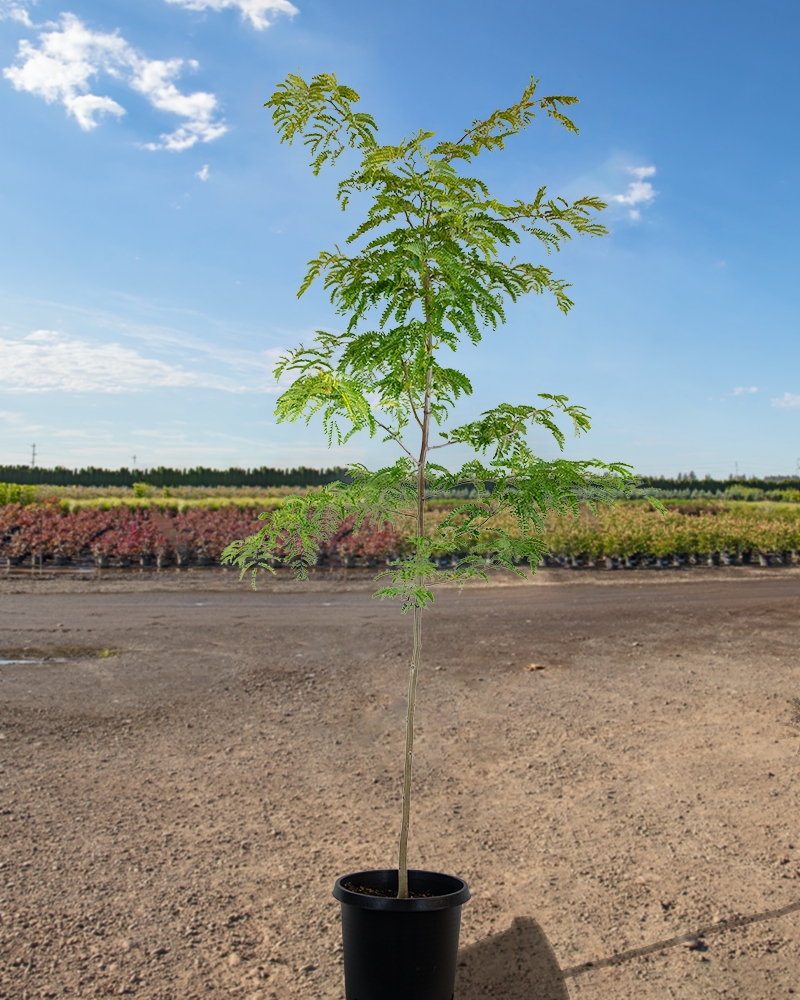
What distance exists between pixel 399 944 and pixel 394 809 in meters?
1.66

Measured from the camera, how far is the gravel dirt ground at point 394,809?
2.88m

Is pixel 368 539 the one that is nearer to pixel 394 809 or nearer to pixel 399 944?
pixel 394 809

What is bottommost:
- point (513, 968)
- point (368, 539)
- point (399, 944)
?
point (513, 968)

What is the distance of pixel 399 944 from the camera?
2.50 metres

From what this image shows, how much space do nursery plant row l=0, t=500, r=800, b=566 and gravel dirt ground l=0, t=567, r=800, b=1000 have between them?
653 cm

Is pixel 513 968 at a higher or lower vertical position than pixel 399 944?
lower

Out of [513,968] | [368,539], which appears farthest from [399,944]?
[368,539]

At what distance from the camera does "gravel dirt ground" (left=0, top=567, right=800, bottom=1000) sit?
2885 mm

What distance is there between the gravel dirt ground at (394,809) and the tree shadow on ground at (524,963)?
1cm

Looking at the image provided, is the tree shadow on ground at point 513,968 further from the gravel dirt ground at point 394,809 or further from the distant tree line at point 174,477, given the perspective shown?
the distant tree line at point 174,477

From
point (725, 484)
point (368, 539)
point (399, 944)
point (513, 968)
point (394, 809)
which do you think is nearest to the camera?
point (399, 944)

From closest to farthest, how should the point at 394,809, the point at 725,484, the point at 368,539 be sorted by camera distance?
the point at 394,809 → the point at 368,539 → the point at 725,484

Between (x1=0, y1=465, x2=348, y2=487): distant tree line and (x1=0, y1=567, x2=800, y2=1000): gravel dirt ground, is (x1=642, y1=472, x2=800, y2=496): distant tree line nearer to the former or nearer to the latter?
(x1=0, y1=465, x2=348, y2=487): distant tree line

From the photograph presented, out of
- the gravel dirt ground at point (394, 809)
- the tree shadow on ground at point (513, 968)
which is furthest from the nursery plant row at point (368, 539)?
the tree shadow on ground at point (513, 968)
